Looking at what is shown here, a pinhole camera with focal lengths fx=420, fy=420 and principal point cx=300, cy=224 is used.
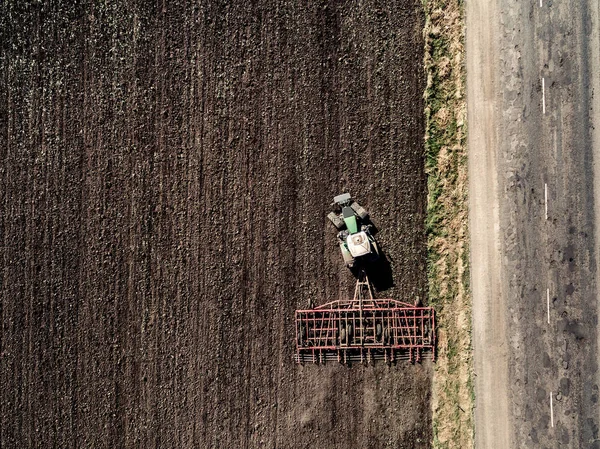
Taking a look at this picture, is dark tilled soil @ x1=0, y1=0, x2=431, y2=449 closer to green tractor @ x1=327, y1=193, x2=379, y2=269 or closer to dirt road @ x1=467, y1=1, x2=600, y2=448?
green tractor @ x1=327, y1=193, x2=379, y2=269

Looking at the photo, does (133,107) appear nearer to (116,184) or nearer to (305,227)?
(116,184)

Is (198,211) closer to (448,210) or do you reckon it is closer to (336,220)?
(336,220)

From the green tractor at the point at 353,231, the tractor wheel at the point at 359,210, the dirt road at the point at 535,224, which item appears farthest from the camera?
the tractor wheel at the point at 359,210

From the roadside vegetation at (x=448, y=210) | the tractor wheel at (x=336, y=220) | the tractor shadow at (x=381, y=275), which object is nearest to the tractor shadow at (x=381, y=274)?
the tractor shadow at (x=381, y=275)

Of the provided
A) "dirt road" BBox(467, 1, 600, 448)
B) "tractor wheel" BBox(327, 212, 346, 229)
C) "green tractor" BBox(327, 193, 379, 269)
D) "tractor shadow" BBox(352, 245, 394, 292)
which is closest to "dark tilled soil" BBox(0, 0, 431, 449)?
"tractor shadow" BBox(352, 245, 394, 292)

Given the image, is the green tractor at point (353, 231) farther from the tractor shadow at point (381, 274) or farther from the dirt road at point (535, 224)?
the dirt road at point (535, 224)

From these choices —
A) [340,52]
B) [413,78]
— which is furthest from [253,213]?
[413,78]

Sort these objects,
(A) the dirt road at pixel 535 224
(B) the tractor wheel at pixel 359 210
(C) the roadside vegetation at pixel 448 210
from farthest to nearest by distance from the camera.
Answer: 1. (C) the roadside vegetation at pixel 448 210
2. (B) the tractor wheel at pixel 359 210
3. (A) the dirt road at pixel 535 224
